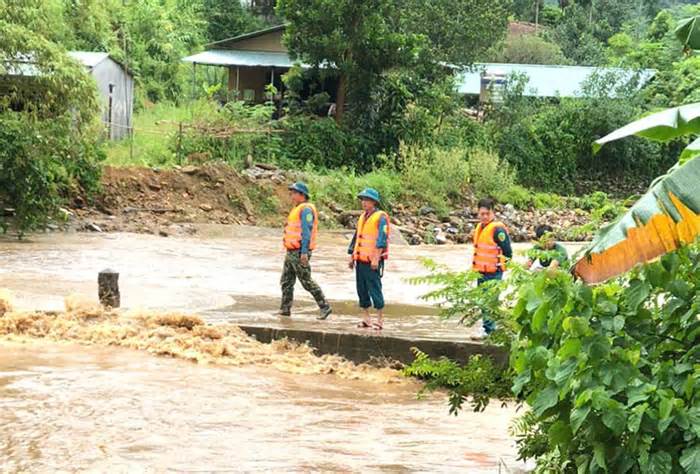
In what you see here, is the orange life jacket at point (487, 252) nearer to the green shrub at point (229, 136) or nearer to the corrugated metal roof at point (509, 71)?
the green shrub at point (229, 136)

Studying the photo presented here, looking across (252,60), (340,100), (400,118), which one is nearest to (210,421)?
(400,118)

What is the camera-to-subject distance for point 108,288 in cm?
1541

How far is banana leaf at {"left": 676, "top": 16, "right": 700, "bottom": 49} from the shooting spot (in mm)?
6316

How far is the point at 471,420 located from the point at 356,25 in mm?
26254

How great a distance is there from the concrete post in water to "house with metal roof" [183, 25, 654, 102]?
2662cm

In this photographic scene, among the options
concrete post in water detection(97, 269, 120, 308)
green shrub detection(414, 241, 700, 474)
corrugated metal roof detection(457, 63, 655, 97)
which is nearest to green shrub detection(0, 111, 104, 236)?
concrete post in water detection(97, 269, 120, 308)

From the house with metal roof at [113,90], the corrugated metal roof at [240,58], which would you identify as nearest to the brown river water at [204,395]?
the house with metal roof at [113,90]

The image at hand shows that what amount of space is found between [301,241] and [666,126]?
8967 millimetres

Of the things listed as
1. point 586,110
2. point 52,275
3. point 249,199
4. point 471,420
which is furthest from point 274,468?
point 586,110

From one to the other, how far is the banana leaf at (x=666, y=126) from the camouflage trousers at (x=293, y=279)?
29.0 ft

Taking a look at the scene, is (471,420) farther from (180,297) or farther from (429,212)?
(429,212)

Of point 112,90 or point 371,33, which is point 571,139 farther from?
point 112,90

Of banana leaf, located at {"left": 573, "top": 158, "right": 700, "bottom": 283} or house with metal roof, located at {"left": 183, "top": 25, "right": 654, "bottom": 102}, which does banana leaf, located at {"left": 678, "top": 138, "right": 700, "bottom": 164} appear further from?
house with metal roof, located at {"left": 183, "top": 25, "right": 654, "bottom": 102}

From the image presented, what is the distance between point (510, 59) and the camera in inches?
2290
